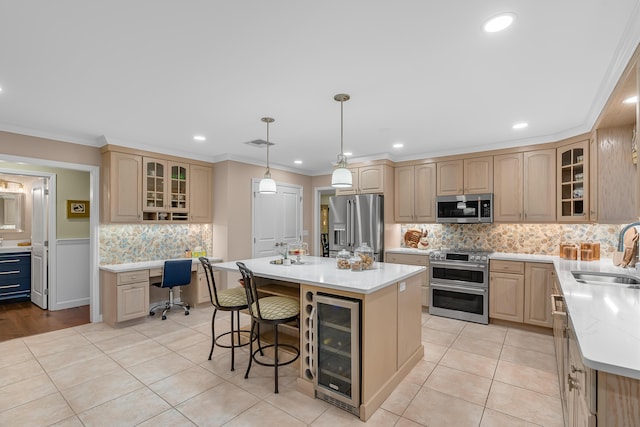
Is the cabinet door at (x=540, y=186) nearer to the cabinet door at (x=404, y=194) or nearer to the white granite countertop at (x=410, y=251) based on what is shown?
the white granite countertop at (x=410, y=251)

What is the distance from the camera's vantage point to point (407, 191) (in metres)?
5.20

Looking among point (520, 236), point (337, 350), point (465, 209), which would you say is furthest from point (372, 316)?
point (520, 236)

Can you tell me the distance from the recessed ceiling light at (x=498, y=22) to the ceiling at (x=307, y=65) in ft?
0.15

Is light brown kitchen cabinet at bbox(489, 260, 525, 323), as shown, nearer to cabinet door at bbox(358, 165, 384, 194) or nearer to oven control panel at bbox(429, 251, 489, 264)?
oven control panel at bbox(429, 251, 489, 264)

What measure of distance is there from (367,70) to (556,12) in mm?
1125

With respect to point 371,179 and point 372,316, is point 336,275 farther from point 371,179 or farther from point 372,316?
point 371,179

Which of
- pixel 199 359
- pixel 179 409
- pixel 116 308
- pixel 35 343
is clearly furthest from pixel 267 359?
pixel 35 343

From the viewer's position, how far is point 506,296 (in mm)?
4074

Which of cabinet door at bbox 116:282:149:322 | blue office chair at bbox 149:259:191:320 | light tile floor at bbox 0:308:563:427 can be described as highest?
blue office chair at bbox 149:259:191:320

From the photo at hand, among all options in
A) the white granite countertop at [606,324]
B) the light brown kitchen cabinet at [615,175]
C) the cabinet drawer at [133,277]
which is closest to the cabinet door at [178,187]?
the cabinet drawer at [133,277]

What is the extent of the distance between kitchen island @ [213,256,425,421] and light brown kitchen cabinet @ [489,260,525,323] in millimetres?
1668

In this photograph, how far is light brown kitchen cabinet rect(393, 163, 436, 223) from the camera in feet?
16.3

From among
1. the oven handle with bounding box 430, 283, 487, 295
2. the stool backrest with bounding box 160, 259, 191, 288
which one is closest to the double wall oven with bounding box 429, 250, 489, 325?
the oven handle with bounding box 430, 283, 487, 295

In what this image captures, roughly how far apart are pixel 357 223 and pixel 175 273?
2.84 meters
